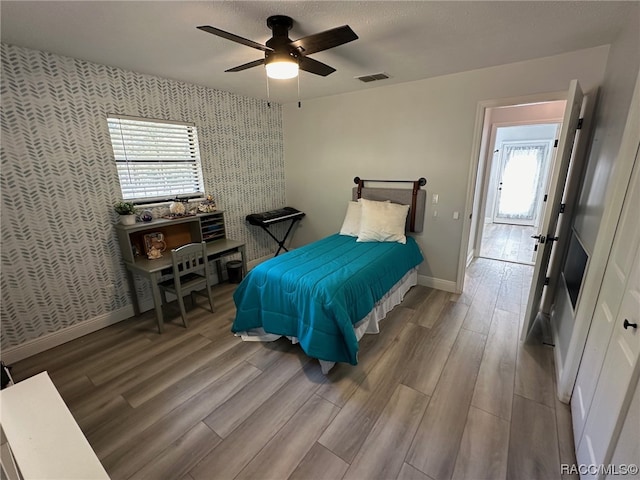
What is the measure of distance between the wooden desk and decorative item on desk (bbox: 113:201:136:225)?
0.05 metres

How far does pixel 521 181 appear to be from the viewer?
6.60 meters

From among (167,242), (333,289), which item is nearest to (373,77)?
(333,289)

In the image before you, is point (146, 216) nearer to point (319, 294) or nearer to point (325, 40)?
point (319, 294)

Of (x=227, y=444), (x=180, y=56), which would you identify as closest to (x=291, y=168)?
(x=180, y=56)

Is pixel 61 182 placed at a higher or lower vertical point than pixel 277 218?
higher

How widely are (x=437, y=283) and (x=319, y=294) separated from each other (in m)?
2.05

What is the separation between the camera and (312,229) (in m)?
4.45

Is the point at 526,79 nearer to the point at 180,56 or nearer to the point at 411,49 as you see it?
the point at 411,49

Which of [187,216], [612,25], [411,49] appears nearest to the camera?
[612,25]

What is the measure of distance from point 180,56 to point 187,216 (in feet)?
4.86

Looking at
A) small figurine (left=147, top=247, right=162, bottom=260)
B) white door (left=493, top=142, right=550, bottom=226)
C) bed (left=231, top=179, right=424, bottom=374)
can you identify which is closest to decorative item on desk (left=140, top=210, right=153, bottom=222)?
small figurine (left=147, top=247, right=162, bottom=260)

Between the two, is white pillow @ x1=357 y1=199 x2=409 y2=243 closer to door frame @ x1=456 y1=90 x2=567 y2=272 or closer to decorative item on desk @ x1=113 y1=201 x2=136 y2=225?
door frame @ x1=456 y1=90 x2=567 y2=272

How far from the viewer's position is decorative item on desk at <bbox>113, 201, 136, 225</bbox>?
8.61 ft

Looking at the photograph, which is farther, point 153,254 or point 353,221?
point 353,221
